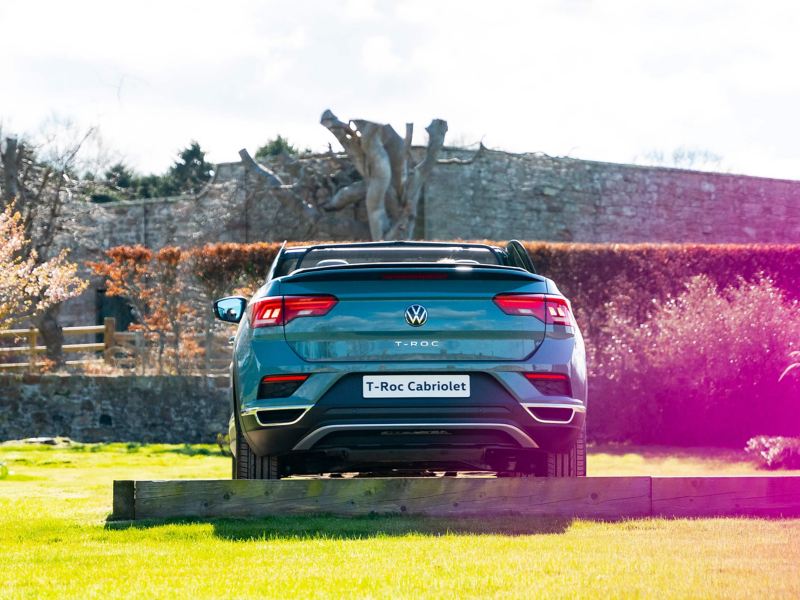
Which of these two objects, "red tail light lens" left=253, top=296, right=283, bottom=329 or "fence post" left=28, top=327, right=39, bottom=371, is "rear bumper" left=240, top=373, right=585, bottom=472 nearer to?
"red tail light lens" left=253, top=296, right=283, bottom=329

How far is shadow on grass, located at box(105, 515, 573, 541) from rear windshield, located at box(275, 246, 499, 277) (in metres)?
1.94

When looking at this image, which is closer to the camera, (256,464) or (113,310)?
(256,464)

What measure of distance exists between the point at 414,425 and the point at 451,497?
704mm

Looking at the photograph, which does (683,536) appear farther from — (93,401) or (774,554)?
(93,401)

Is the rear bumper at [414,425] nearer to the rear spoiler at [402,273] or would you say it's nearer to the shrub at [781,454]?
the rear spoiler at [402,273]

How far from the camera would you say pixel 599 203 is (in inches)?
1310

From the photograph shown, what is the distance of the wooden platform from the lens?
775 centimetres

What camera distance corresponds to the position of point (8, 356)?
27828mm

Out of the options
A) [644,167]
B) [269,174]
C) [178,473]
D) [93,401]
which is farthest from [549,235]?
[178,473]

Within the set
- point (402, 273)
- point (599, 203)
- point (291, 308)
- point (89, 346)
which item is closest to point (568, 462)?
point (402, 273)

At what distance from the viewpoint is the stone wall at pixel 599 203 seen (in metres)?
31.4

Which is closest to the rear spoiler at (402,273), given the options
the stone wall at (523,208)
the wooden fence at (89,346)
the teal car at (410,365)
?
the teal car at (410,365)

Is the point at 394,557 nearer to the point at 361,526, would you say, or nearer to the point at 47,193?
the point at 361,526

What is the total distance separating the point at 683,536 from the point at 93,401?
1608 cm
